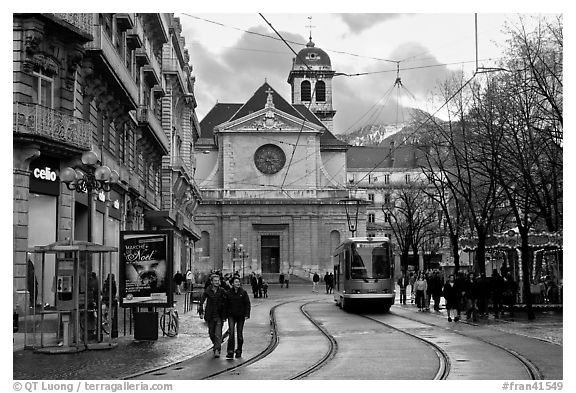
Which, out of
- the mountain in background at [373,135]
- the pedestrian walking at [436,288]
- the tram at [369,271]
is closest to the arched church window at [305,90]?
the mountain in background at [373,135]

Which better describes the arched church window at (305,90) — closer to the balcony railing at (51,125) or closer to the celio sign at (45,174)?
the balcony railing at (51,125)

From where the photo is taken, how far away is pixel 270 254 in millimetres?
94938

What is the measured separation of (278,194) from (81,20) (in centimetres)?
6708

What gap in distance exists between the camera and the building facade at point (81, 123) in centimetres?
2464

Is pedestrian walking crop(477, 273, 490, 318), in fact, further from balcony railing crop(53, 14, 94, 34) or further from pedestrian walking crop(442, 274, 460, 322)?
balcony railing crop(53, 14, 94, 34)

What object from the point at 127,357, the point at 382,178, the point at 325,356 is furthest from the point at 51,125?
the point at 382,178

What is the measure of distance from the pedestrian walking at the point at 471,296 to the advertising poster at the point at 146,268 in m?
12.6

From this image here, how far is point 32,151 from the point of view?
24.6 metres

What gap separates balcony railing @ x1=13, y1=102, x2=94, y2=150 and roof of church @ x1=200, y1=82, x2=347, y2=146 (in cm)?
7065

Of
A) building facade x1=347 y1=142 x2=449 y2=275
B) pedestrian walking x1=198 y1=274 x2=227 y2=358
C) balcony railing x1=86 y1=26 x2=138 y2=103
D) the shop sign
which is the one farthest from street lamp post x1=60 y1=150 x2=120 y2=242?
building facade x1=347 y1=142 x2=449 y2=275
